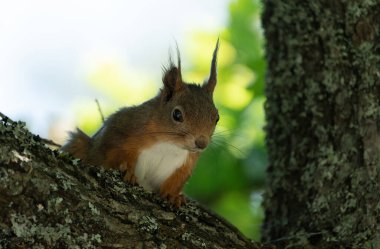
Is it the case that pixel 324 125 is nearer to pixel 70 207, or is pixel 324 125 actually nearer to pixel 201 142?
pixel 201 142

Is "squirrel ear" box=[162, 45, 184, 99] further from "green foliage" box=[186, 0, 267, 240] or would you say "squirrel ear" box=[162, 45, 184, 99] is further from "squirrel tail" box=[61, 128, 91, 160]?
"green foliage" box=[186, 0, 267, 240]

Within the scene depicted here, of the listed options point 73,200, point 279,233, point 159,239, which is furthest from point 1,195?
point 279,233

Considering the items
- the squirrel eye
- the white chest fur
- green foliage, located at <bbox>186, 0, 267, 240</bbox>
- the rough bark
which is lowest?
the rough bark

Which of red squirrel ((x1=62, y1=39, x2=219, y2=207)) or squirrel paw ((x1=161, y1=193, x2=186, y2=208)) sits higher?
red squirrel ((x1=62, y1=39, x2=219, y2=207))

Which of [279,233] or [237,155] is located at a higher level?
[237,155]

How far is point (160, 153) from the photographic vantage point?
12.1ft

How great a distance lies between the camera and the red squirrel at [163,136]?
3611mm

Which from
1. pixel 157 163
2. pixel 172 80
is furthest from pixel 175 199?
pixel 172 80

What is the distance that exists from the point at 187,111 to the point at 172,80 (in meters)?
0.24

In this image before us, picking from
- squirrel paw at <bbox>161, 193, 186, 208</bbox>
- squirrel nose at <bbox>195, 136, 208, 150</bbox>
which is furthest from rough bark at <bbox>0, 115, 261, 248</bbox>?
squirrel nose at <bbox>195, 136, 208, 150</bbox>

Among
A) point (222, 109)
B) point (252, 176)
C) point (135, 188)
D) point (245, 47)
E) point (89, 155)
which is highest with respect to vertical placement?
point (245, 47)

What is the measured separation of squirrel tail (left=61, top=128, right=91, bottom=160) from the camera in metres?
3.92

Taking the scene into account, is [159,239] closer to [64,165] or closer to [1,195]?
[64,165]

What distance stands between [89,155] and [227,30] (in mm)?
1618
